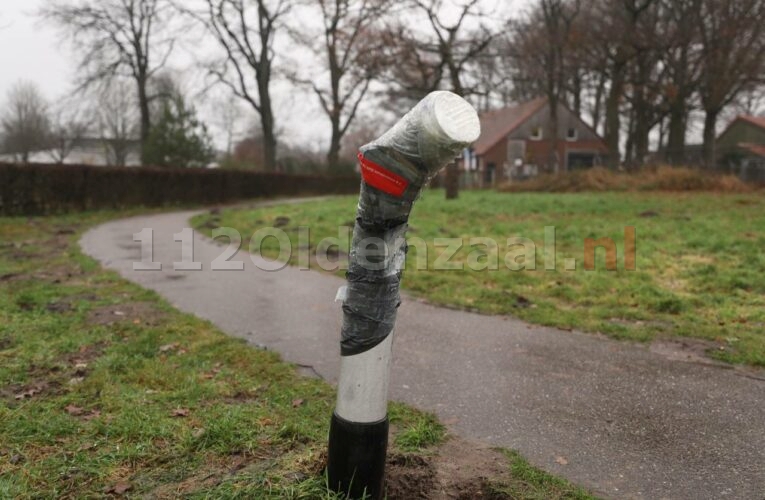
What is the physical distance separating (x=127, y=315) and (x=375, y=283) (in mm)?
4471

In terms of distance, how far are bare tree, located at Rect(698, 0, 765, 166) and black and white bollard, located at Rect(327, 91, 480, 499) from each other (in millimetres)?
27035

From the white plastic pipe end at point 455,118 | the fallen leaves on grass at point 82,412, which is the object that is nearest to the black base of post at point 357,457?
the white plastic pipe end at point 455,118

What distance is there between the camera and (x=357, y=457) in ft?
7.63

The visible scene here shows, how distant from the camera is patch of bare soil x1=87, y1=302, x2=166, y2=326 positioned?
5555 millimetres

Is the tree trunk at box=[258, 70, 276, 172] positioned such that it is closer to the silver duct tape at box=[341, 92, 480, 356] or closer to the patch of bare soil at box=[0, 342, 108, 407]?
the patch of bare soil at box=[0, 342, 108, 407]

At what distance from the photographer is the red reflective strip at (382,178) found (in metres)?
2.00

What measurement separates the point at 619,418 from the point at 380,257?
7.47ft

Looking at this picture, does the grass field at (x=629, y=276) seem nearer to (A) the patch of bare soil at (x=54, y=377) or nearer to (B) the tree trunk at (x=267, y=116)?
(A) the patch of bare soil at (x=54, y=377)

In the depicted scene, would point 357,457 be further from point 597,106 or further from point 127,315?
point 597,106

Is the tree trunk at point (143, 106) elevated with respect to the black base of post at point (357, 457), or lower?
elevated

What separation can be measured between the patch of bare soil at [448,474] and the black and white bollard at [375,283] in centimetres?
25

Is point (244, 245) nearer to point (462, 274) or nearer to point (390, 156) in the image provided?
point (462, 274)

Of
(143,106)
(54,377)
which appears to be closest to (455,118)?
(54,377)

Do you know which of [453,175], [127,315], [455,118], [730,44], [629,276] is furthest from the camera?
[730,44]
